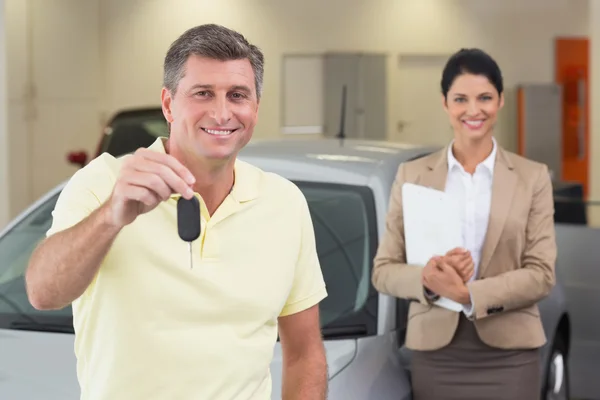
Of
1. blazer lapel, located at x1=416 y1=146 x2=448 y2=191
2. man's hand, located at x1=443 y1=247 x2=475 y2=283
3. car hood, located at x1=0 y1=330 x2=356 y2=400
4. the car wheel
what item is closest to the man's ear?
car hood, located at x1=0 y1=330 x2=356 y2=400

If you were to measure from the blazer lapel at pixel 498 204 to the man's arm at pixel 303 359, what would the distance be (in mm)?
1093

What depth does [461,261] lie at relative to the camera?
9.83 ft

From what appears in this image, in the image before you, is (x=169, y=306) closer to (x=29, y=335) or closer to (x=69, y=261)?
(x=69, y=261)

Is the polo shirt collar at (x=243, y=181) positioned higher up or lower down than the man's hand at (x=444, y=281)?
higher up

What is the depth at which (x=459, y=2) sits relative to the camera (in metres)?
14.3

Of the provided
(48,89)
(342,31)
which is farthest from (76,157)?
(342,31)

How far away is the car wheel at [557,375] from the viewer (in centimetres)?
419

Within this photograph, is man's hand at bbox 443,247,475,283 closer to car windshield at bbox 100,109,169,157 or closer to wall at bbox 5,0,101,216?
car windshield at bbox 100,109,169,157

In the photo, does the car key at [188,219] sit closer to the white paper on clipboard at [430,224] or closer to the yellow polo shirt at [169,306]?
the yellow polo shirt at [169,306]

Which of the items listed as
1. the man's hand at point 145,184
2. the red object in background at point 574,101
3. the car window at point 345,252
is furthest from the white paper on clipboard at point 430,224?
the red object in background at point 574,101

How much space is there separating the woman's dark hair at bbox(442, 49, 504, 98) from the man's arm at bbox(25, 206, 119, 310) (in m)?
1.64

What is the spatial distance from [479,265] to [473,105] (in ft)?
1.38

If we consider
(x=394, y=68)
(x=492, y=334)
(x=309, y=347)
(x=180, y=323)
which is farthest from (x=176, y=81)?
(x=394, y=68)

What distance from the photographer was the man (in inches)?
69.8
